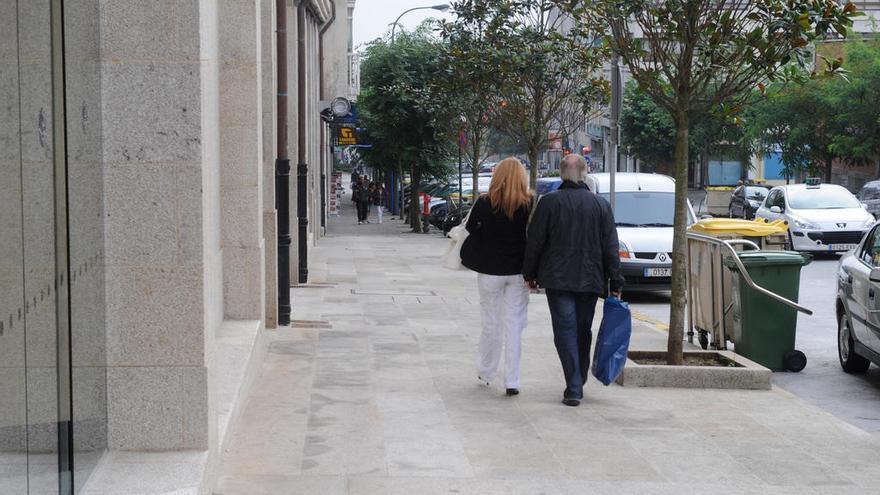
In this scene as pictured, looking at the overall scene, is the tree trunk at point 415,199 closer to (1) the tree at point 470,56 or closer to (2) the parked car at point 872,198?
(1) the tree at point 470,56

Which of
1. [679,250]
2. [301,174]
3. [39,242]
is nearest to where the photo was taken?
[39,242]

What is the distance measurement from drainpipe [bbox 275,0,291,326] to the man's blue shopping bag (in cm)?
482

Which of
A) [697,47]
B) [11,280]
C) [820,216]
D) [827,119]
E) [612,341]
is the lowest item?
[612,341]

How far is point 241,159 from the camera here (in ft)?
33.5

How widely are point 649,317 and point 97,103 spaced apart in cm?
1140

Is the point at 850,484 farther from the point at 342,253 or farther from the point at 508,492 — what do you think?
the point at 342,253

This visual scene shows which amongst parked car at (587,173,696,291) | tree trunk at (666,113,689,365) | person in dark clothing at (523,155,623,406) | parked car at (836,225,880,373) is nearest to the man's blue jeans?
person in dark clothing at (523,155,623,406)

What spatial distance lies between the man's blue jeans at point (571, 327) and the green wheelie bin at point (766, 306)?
102 inches

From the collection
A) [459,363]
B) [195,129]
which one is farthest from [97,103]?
[459,363]

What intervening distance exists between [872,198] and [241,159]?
28.8 meters

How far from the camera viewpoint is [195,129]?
5422 millimetres

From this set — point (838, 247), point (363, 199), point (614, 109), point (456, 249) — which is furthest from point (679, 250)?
point (363, 199)

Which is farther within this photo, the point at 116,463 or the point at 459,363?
the point at 459,363

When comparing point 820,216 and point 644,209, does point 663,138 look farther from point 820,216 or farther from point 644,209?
point 644,209
